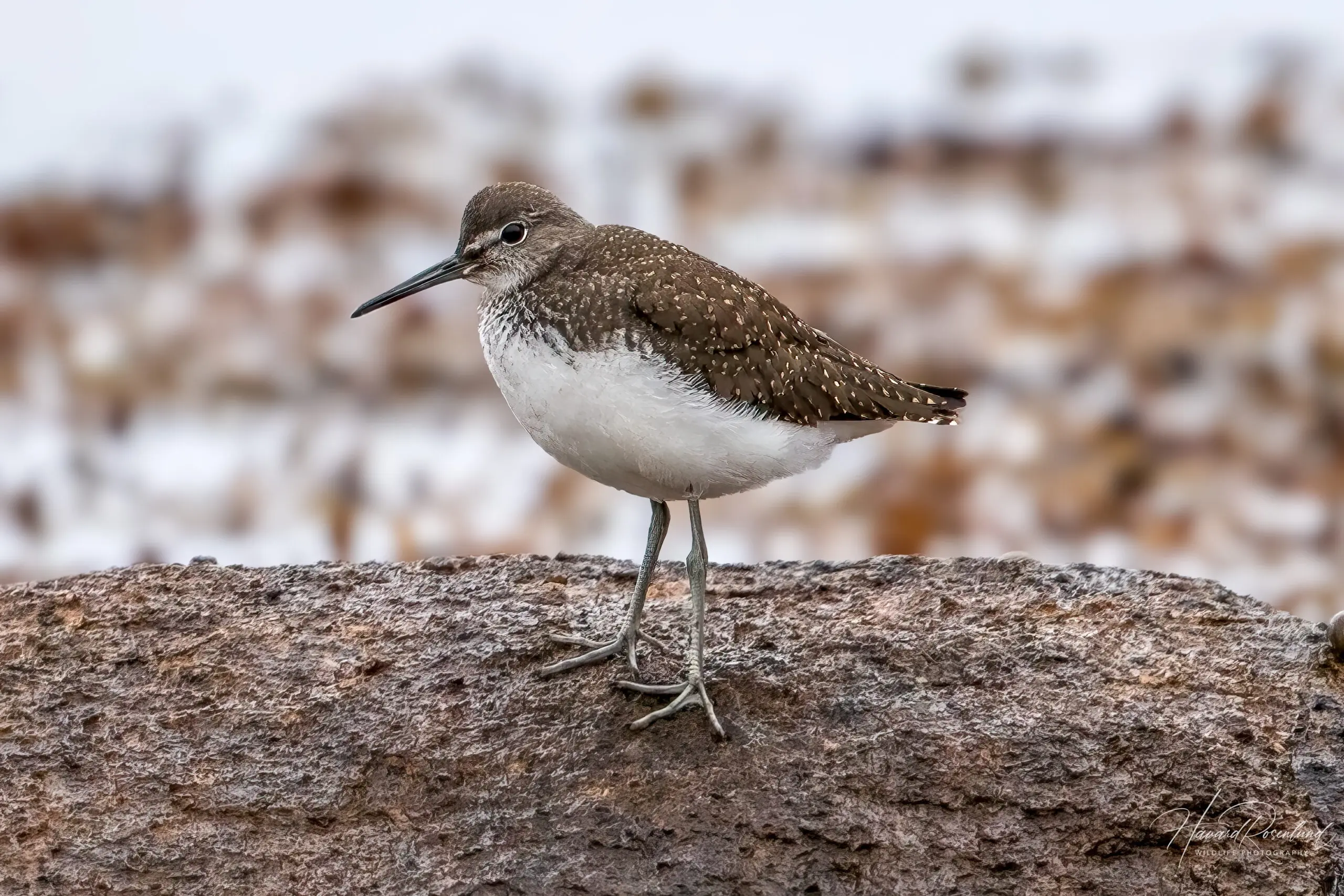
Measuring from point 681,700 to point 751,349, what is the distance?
46.6 inches

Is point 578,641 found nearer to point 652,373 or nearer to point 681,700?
point 681,700

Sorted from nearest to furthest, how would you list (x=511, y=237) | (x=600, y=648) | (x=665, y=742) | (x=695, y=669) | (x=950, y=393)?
(x=665, y=742) → (x=695, y=669) → (x=511, y=237) → (x=600, y=648) → (x=950, y=393)

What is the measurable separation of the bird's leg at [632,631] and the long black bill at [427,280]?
1.08 m

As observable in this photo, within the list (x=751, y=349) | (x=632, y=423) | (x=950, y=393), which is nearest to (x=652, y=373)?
(x=632, y=423)

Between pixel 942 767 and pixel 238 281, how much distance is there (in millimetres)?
6949

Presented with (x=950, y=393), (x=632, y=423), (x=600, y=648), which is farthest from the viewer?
(x=950, y=393)

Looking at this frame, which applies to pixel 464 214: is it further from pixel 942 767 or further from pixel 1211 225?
pixel 1211 225

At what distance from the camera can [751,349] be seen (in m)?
5.32

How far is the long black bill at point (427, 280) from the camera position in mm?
5590

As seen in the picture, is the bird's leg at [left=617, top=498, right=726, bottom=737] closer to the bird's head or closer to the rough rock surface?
the rough rock surface

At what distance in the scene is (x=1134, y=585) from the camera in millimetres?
6105

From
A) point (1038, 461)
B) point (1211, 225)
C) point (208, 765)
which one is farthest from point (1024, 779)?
point (1211, 225)

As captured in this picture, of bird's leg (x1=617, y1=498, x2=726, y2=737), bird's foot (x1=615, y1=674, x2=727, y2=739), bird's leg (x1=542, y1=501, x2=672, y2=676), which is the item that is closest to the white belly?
bird's leg (x1=617, y1=498, x2=726, y2=737)

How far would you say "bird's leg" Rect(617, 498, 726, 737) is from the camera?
530 centimetres
